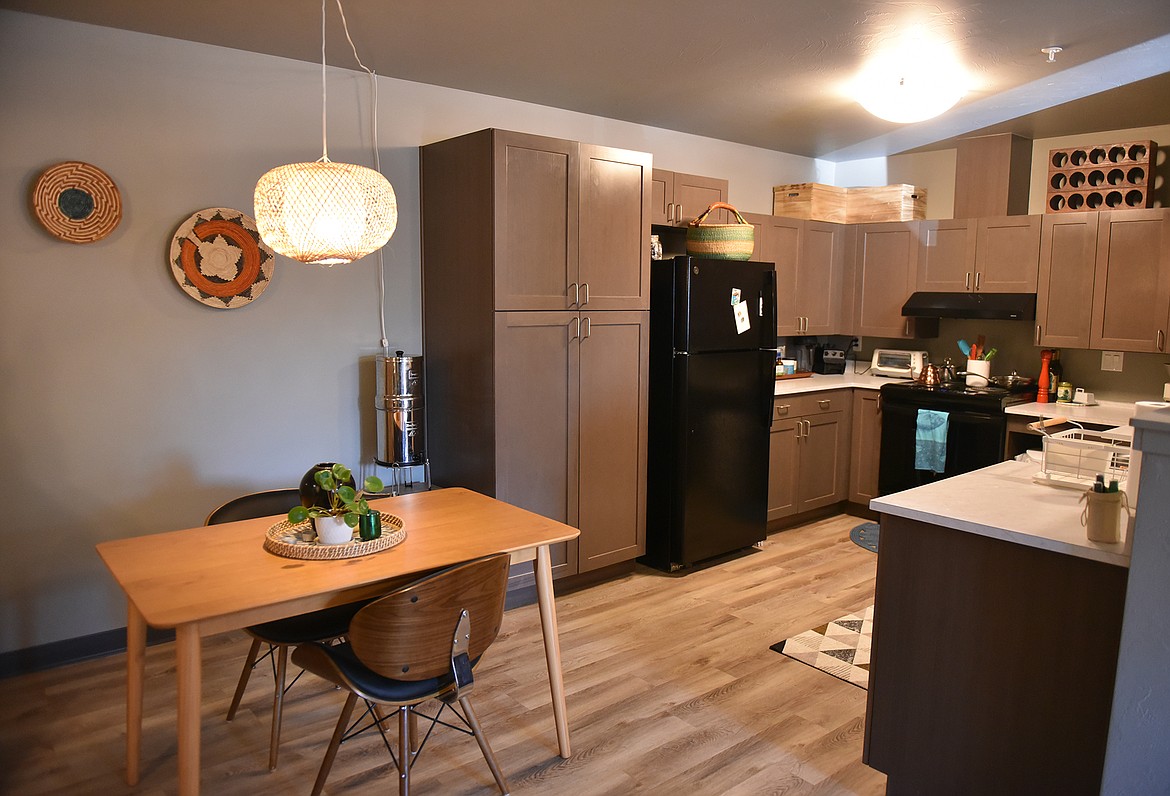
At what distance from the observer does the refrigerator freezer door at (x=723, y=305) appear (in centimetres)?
410

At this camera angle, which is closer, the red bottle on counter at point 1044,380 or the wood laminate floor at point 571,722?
the wood laminate floor at point 571,722

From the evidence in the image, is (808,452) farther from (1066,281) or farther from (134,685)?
(134,685)

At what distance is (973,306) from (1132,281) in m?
0.83

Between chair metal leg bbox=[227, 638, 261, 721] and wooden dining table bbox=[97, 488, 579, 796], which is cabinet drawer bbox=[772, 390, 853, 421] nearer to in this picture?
wooden dining table bbox=[97, 488, 579, 796]

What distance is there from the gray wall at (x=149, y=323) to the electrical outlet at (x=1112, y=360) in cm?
407

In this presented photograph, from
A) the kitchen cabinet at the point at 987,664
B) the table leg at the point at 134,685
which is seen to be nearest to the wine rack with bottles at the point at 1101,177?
the kitchen cabinet at the point at 987,664

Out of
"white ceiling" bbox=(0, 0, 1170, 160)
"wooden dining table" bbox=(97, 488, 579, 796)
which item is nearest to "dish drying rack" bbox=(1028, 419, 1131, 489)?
"wooden dining table" bbox=(97, 488, 579, 796)

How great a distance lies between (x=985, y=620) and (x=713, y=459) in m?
2.21

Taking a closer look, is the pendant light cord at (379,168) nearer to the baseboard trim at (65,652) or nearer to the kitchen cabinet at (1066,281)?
the baseboard trim at (65,652)

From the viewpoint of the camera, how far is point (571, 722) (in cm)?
282

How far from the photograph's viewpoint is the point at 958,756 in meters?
2.21

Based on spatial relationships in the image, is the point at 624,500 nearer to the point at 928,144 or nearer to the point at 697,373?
the point at 697,373

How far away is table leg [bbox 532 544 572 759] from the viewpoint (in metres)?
2.49

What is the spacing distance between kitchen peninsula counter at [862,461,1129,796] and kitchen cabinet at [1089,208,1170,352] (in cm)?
246
